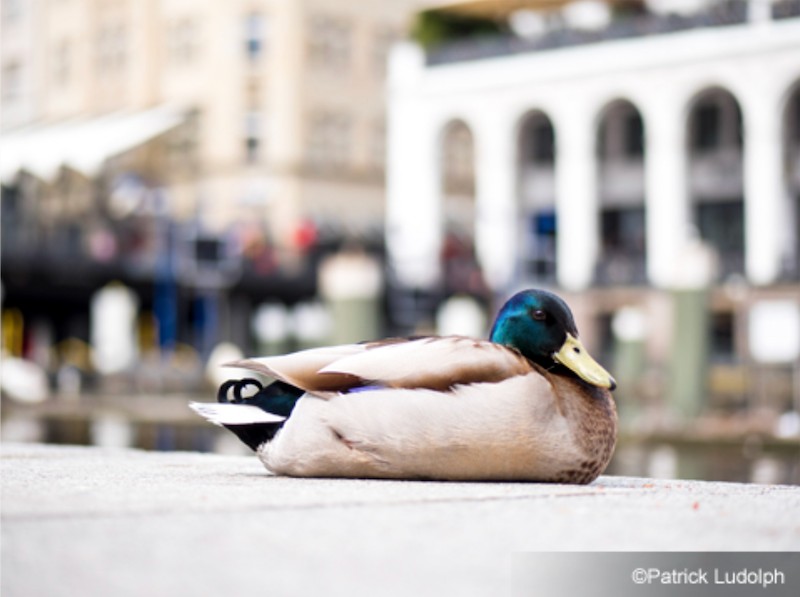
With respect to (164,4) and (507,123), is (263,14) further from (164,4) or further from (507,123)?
(507,123)

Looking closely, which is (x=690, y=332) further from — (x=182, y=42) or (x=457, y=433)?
(x=182, y=42)

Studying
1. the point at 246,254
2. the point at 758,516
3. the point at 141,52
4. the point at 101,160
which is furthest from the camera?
the point at 141,52

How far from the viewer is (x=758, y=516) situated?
18.4 feet

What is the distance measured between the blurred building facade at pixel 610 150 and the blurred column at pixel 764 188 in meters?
0.04

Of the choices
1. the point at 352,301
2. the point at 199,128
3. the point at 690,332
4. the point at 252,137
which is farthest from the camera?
the point at 199,128

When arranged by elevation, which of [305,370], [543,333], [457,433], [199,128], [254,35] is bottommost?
[457,433]

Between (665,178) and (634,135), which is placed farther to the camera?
(634,135)

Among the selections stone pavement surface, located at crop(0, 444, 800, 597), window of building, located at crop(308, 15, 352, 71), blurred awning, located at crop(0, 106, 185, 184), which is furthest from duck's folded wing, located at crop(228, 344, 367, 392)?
window of building, located at crop(308, 15, 352, 71)

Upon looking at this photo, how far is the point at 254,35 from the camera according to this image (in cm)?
6097

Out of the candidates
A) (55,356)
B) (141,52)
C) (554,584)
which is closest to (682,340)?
(554,584)

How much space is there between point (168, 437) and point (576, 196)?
3012 centimetres

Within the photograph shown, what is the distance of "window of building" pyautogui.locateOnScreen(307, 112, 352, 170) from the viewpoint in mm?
61031

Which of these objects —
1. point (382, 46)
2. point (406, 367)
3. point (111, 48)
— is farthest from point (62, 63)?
point (406, 367)

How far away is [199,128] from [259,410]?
5452 centimetres
